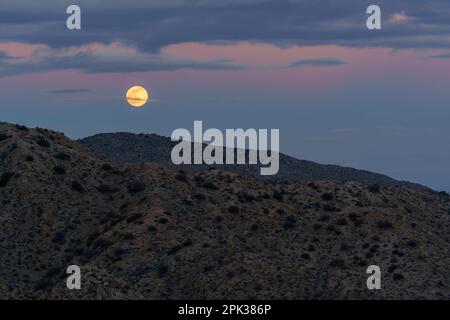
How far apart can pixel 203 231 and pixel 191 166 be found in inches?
2978

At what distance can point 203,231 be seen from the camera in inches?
3590

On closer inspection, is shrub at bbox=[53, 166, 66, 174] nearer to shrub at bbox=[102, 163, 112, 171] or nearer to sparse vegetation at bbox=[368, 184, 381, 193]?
shrub at bbox=[102, 163, 112, 171]

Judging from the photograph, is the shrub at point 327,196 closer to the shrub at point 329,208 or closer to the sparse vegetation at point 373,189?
the shrub at point 329,208

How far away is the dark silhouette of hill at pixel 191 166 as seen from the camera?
170525mm

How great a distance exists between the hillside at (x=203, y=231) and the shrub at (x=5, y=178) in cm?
15

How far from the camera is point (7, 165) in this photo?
3905 inches

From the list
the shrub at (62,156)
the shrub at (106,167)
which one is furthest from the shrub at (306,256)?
the shrub at (62,156)

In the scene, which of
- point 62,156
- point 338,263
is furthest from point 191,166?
point 338,263

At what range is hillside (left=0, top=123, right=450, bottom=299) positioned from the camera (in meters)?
80.3

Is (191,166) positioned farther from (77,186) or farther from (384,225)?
(384,225)

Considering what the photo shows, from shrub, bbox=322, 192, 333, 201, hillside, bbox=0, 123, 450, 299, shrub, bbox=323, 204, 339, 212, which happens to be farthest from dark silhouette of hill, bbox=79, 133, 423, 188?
shrub, bbox=323, 204, 339, 212
